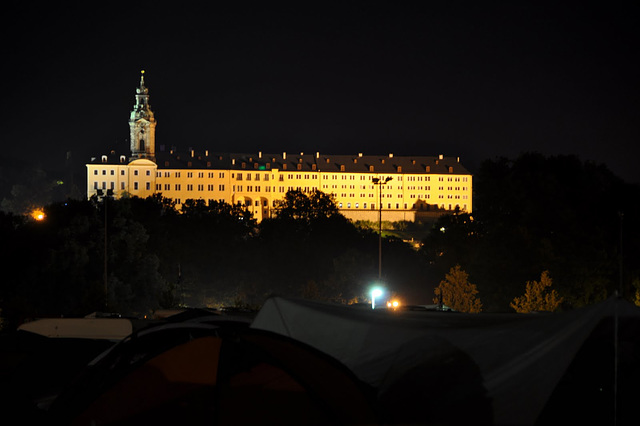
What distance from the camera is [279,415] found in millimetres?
7660

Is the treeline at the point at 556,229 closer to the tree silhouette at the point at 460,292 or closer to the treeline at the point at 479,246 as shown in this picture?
the treeline at the point at 479,246

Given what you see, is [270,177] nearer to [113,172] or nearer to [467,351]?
[113,172]

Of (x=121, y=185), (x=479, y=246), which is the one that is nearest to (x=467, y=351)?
(x=479, y=246)

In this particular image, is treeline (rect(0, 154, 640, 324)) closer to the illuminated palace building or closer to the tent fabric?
the tent fabric

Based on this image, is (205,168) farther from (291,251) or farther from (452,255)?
(452,255)

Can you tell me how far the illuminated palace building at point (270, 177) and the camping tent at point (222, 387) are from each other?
143 m

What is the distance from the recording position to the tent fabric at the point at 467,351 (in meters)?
7.79

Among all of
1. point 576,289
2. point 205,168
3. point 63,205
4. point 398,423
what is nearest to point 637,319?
point 398,423

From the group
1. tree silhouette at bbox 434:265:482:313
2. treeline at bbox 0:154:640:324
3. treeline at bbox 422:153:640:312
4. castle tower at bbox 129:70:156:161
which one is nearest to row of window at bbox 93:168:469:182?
castle tower at bbox 129:70:156:161

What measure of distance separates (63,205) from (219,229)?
37.5m

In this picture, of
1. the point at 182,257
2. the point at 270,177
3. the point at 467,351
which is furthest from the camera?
the point at 270,177

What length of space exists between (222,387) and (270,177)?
150677 mm

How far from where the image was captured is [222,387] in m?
7.73

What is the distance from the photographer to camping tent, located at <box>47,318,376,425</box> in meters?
7.64
